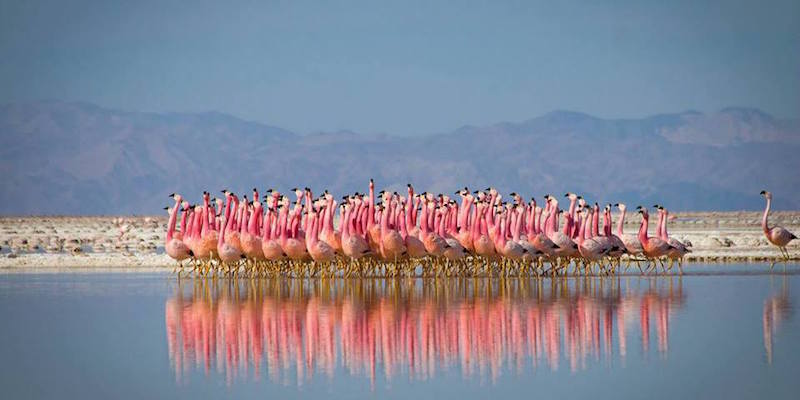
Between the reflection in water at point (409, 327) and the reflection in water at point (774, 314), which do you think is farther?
the reflection in water at point (774, 314)

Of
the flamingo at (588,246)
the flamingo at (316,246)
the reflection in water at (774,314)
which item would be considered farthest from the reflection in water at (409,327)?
the flamingo at (588,246)

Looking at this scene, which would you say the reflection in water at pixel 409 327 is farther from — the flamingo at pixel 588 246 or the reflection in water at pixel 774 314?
the flamingo at pixel 588 246

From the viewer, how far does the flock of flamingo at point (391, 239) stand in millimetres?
22984

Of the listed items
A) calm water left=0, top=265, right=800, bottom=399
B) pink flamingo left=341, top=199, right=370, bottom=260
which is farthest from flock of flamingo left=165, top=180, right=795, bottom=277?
calm water left=0, top=265, right=800, bottom=399

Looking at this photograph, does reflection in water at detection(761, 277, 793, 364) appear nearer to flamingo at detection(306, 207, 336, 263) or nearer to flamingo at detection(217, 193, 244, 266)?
flamingo at detection(306, 207, 336, 263)

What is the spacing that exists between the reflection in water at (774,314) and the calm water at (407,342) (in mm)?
26

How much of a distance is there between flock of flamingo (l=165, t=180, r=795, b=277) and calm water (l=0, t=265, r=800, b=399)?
4.94ft

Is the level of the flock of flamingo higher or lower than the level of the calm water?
higher

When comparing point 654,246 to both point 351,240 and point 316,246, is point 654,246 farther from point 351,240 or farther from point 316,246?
point 316,246

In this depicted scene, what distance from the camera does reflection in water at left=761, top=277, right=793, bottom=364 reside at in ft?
45.6

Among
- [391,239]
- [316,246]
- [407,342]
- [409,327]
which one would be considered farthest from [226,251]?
[407,342]

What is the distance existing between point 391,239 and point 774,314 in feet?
26.2

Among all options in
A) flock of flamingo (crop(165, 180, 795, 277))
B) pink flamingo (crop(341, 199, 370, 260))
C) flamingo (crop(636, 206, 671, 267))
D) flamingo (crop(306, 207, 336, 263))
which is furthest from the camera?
flamingo (crop(636, 206, 671, 267))

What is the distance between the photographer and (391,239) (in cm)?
2262
